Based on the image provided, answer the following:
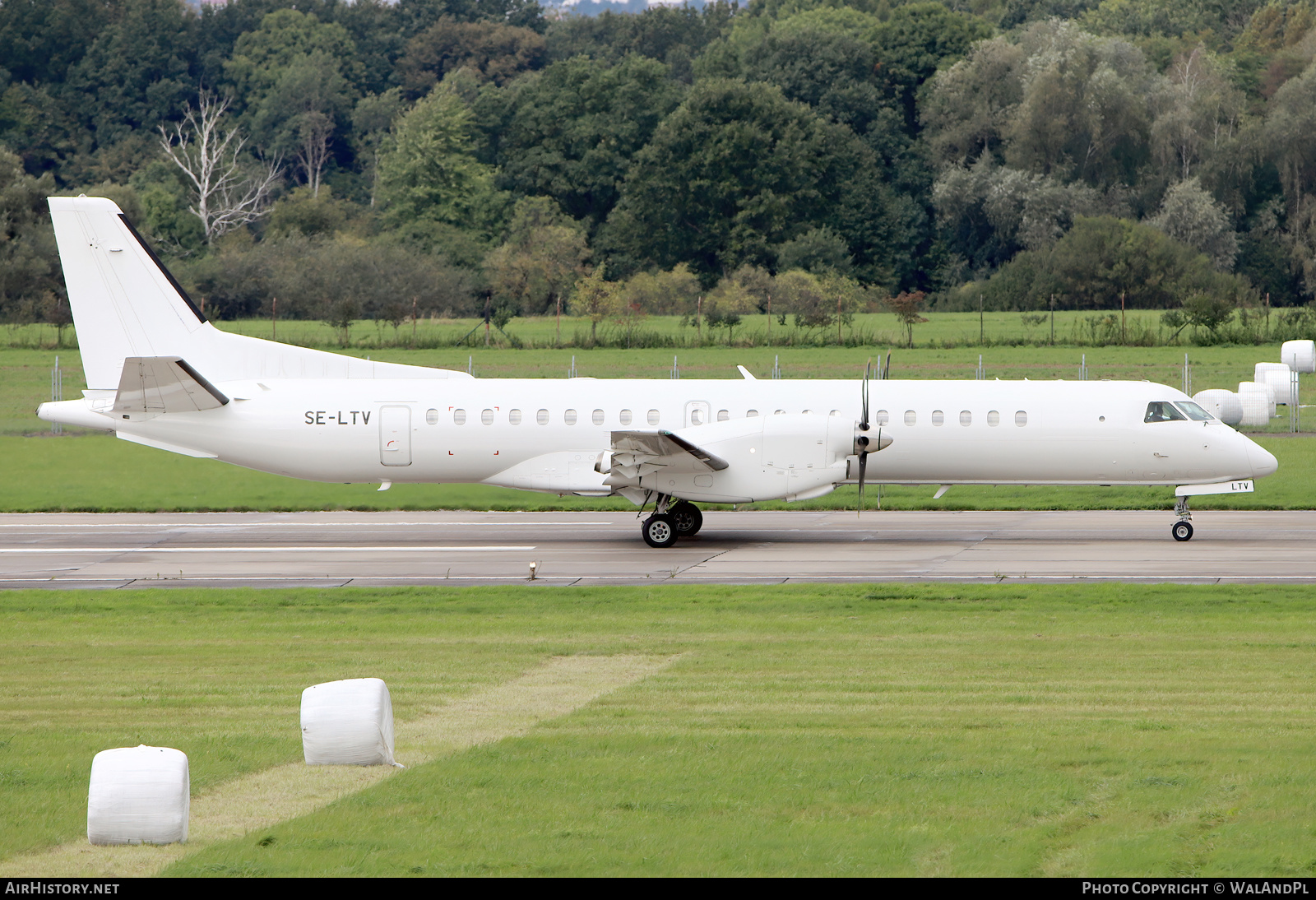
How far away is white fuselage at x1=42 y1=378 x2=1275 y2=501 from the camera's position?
2547cm

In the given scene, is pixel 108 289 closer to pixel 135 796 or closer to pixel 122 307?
pixel 122 307

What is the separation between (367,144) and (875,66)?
4231 cm

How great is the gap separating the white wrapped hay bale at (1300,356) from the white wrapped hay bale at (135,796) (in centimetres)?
4887

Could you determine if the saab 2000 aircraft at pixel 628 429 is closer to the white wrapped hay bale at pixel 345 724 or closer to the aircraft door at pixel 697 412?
the aircraft door at pixel 697 412

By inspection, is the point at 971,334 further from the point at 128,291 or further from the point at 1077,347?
the point at 128,291

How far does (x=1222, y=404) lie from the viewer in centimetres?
3997

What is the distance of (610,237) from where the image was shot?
301ft

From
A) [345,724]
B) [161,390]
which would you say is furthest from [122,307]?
[345,724]

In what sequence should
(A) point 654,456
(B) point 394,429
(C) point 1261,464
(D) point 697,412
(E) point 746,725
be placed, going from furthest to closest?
1. (D) point 697,412
2. (B) point 394,429
3. (C) point 1261,464
4. (A) point 654,456
5. (E) point 746,725

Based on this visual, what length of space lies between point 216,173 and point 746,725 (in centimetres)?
9811

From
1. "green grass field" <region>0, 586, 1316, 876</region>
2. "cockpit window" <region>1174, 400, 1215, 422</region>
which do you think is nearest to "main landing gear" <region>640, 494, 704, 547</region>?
"green grass field" <region>0, 586, 1316, 876</region>

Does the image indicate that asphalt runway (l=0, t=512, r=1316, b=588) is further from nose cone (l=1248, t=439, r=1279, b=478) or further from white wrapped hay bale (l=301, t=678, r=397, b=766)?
white wrapped hay bale (l=301, t=678, r=397, b=766)

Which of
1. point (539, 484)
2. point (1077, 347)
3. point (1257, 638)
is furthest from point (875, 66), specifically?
point (1257, 638)

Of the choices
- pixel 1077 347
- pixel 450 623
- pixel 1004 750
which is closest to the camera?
pixel 1004 750
